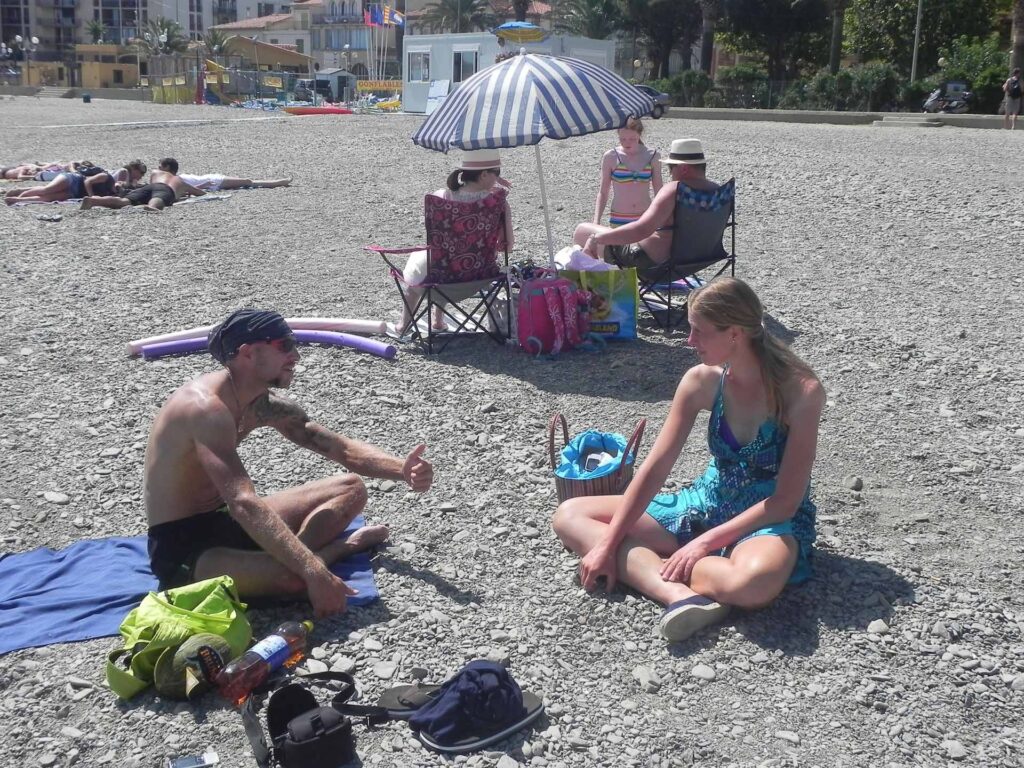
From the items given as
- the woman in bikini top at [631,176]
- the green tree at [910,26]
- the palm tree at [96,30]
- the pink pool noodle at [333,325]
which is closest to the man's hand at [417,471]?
the pink pool noodle at [333,325]

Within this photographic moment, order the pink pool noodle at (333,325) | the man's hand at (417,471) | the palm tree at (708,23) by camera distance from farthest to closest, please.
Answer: the palm tree at (708,23)
the pink pool noodle at (333,325)
the man's hand at (417,471)

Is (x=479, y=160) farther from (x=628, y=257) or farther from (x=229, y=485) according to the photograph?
(x=229, y=485)

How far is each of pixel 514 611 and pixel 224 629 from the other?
0.97 meters

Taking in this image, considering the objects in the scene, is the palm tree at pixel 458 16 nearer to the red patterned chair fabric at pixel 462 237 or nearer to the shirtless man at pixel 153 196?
the shirtless man at pixel 153 196

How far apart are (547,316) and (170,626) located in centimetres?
373

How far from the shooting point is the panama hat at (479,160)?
6973 millimetres

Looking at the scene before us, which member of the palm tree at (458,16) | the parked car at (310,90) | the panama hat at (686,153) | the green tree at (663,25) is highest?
the palm tree at (458,16)

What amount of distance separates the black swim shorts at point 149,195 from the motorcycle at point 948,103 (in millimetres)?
20883

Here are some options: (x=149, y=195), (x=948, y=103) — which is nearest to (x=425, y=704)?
(x=149, y=195)

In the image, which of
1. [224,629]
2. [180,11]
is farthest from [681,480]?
[180,11]

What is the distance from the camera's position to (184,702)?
3.21 metres

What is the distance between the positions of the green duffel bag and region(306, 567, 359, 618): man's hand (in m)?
0.23

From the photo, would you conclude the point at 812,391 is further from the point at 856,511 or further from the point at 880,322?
the point at 880,322

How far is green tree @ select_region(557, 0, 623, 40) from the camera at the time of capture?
5631cm
